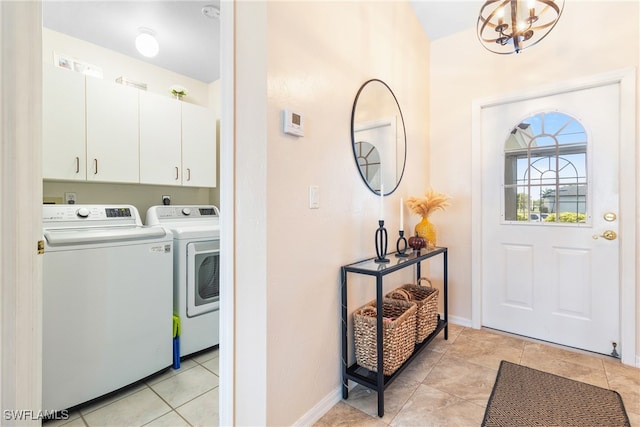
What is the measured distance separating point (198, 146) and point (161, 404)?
2240 millimetres

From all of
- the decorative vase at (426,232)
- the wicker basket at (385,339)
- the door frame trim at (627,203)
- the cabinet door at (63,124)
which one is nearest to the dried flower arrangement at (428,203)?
the decorative vase at (426,232)

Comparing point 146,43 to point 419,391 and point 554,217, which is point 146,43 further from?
point 554,217

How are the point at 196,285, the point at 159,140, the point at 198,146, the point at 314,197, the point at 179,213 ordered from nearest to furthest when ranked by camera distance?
the point at 314,197
the point at 196,285
the point at 159,140
the point at 179,213
the point at 198,146

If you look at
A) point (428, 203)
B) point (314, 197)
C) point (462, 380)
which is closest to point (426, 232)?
point (428, 203)

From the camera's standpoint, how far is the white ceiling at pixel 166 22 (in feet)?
7.00

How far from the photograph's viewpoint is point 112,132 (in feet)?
7.91

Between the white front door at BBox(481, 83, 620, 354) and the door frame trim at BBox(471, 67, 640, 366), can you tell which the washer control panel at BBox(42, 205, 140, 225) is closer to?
the white front door at BBox(481, 83, 620, 354)

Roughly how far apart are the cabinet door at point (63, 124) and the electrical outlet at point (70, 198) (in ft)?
1.05

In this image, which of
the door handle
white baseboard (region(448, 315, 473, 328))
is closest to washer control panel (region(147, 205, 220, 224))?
white baseboard (region(448, 315, 473, 328))

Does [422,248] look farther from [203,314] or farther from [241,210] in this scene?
[203,314]

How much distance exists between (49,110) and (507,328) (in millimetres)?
3932

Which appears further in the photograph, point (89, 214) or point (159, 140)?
point (159, 140)

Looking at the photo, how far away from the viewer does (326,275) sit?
1552 mm

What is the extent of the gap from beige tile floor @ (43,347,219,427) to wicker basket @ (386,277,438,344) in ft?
4.33
